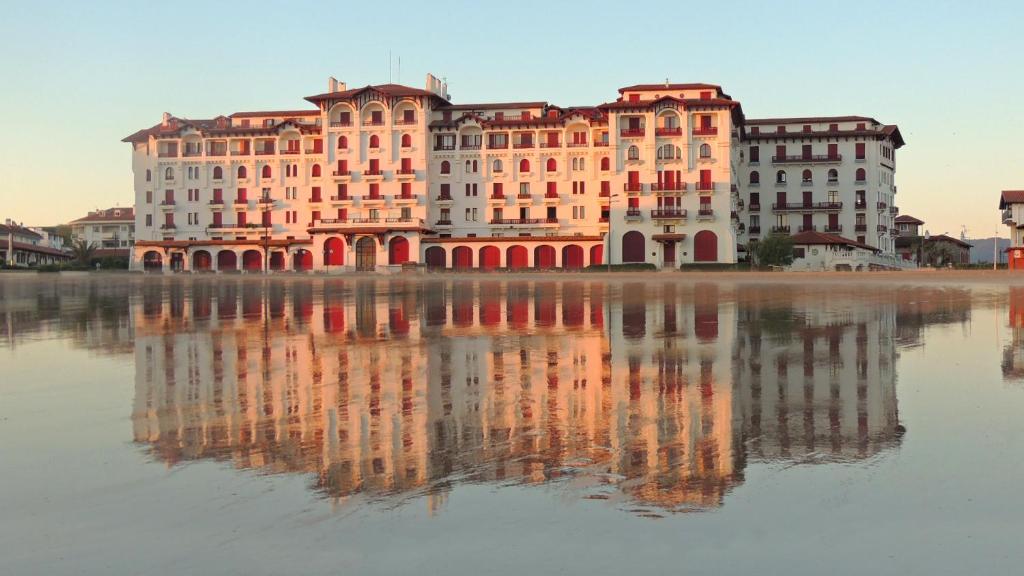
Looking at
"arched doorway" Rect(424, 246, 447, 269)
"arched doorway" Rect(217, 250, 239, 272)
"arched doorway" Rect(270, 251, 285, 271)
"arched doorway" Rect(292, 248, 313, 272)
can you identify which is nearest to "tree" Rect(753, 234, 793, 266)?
"arched doorway" Rect(424, 246, 447, 269)

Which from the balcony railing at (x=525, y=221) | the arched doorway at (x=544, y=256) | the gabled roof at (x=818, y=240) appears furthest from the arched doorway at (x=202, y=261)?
the gabled roof at (x=818, y=240)

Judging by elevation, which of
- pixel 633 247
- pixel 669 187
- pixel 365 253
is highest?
pixel 669 187

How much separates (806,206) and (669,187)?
83.0ft

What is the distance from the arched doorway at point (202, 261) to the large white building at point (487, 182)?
124mm

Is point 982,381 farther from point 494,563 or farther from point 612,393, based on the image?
point 494,563

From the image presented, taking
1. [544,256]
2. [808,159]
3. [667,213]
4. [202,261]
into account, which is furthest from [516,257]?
[808,159]

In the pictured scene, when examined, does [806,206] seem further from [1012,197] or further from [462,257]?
[462,257]

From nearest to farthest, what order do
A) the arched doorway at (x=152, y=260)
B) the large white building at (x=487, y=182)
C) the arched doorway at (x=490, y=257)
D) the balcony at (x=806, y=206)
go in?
the large white building at (x=487, y=182) → the arched doorway at (x=490, y=257) → the arched doorway at (x=152, y=260) → the balcony at (x=806, y=206)

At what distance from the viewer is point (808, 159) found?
106 m

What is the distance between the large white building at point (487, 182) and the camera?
299 ft

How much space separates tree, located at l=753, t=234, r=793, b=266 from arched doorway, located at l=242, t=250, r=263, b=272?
58.0m

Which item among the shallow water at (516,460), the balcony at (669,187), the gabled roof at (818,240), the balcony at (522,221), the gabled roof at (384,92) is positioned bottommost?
the shallow water at (516,460)

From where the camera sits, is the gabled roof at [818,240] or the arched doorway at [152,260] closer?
the gabled roof at [818,240]

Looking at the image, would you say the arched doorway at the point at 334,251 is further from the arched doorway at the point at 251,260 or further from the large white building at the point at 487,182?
the arched doorway at the point at 251,260
